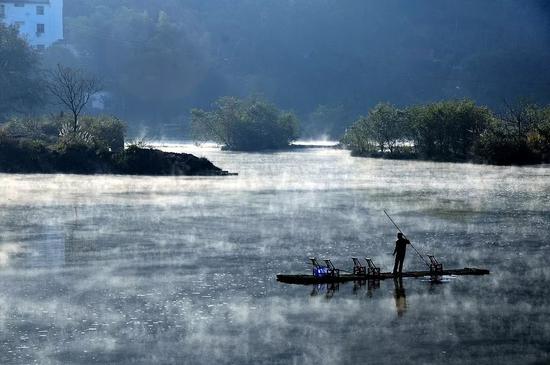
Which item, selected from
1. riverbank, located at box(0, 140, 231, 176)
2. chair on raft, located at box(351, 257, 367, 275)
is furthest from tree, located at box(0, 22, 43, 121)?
chair on raft, located at box(351, 257, 367, 275)

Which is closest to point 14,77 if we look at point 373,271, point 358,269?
point 358,269

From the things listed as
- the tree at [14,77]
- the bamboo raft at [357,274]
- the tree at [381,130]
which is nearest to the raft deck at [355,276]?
the bamboo raft at [357,274]

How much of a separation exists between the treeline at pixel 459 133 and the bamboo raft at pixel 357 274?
285 ft

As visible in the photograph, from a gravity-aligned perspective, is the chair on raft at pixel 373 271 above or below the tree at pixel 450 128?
below

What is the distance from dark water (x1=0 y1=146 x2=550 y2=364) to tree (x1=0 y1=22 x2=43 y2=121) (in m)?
106

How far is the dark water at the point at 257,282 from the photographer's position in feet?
88.0

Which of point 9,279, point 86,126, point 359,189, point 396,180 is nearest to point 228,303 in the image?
point 9,279

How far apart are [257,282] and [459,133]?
105386mm

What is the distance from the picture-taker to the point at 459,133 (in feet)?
452

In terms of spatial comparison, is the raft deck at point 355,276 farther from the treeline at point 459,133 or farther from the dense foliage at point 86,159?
the treeline at point 459,133

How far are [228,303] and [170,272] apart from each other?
652 cm

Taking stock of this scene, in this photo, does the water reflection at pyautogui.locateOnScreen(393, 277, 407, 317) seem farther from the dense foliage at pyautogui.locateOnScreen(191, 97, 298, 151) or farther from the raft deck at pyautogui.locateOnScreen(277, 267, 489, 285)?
the dense foliage at pyautogui.locateOnScreen(191, 97, 298, 151)

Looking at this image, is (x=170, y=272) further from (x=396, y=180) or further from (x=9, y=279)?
(x=396, y=180)

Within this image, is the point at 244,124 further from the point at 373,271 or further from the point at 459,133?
the point at 373,271
